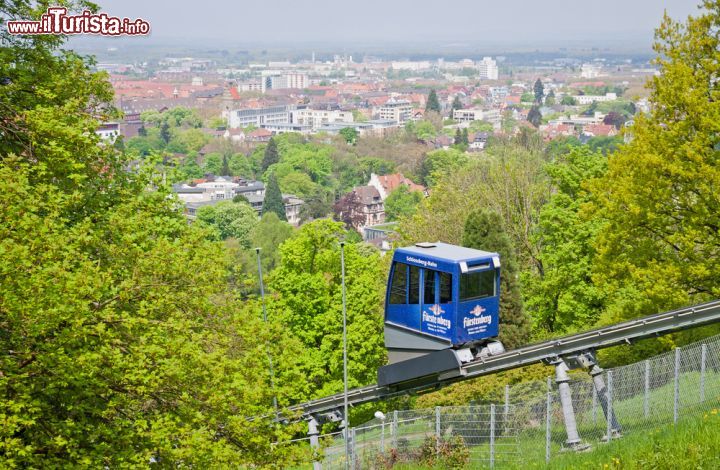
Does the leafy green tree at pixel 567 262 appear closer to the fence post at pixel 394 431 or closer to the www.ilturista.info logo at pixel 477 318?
the www.ilturista.info logo at pixel 477 318

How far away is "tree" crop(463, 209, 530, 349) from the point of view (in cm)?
3281

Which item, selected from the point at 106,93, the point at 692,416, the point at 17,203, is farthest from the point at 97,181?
the point at 692,416

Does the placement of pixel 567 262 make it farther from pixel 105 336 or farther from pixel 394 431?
pixel 105 336

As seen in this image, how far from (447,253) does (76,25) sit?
11.4m

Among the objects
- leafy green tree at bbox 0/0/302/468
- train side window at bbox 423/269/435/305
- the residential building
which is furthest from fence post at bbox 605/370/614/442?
the residential building

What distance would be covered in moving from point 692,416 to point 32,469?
34.7ft

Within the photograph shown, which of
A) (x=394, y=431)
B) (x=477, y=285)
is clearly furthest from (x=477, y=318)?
(x=394, y=431)

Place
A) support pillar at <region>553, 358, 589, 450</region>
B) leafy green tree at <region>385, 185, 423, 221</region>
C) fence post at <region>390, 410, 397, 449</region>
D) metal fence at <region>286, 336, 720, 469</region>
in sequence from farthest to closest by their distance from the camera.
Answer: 1. leafy green tree at <region>385, 185, 423, 221</region>
2. fence post at <region>390, 410, 397, 449</region>
3. support pillar at <region>553, 358, 589, 450</region>
4. metal fence at <region>286, 336, 720, 469</region>

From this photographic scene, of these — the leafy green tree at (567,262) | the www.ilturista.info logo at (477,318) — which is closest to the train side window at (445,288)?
the www.ilturista.info logo at (477,318)

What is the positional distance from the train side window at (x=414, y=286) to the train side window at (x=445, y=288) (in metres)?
0.71

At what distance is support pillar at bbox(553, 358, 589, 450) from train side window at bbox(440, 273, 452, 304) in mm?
2627

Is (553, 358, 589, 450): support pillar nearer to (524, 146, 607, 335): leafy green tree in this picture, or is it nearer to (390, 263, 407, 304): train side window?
(390, 263, 407, 304): train side window

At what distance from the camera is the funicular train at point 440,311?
2156 cm

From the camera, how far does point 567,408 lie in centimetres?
1952
